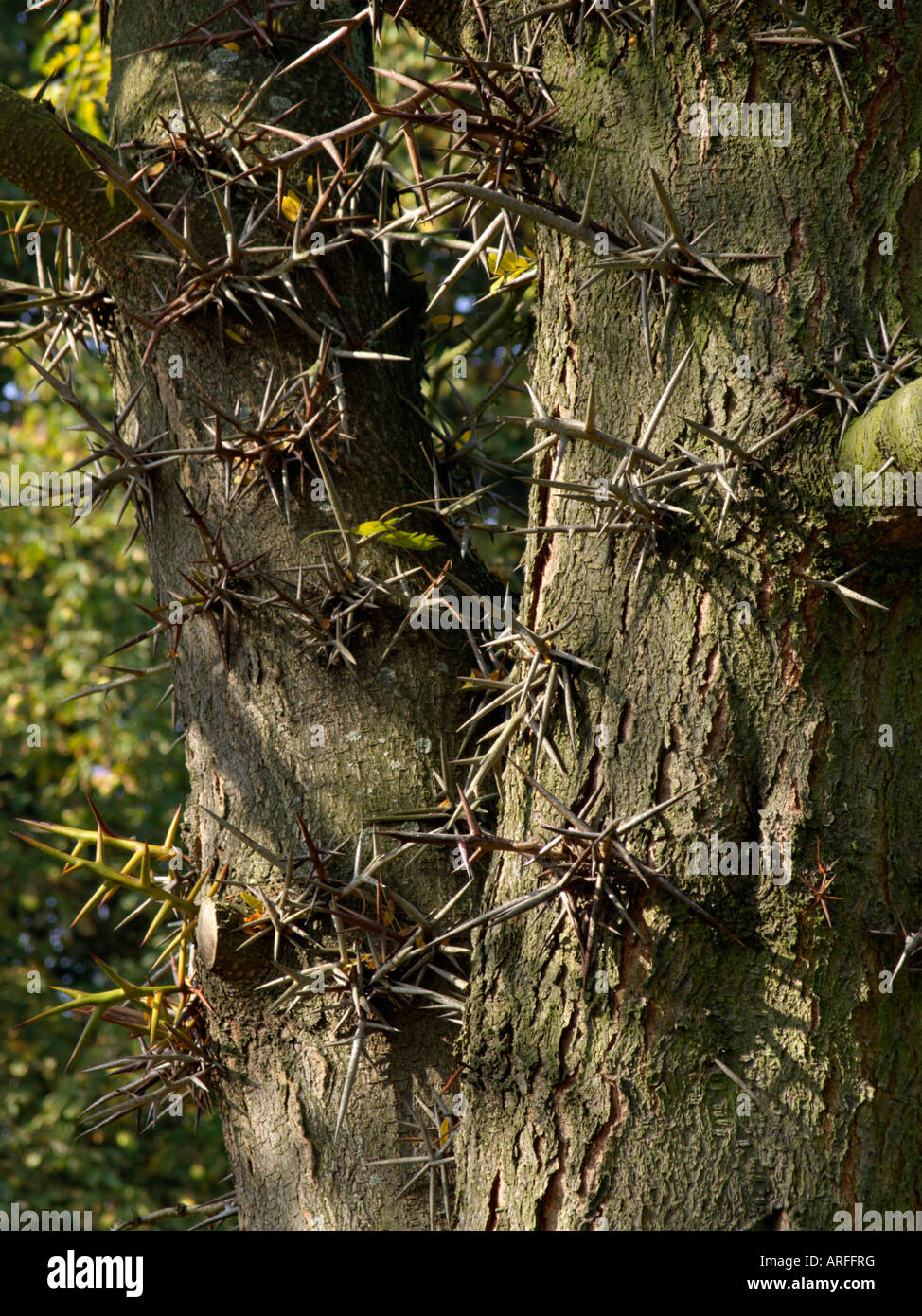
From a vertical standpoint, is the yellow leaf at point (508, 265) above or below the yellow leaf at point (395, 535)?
above

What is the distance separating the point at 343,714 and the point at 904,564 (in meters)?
0.93

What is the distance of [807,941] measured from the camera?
1.39m

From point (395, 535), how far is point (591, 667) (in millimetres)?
513

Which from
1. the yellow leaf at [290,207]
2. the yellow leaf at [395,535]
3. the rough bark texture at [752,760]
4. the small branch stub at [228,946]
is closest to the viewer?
the rough bark texture at [752,760]

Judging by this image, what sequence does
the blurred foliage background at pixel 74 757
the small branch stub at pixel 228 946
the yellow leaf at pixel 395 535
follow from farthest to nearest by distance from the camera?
the blurred foliage background at pixel 74 757, the yellow leaf at pixel 395 535, the small branch stub at pixel 228 946

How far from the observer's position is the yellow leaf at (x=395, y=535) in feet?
6.08

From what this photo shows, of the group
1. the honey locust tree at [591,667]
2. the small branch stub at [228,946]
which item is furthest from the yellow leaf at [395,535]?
the small branch stub at [228,946]

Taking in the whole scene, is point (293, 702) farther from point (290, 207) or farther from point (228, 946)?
point (290, 207)

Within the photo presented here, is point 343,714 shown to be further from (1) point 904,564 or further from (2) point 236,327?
(1) point 904,564

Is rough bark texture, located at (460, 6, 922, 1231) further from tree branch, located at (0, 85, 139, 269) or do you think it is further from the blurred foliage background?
the blurred foliage background

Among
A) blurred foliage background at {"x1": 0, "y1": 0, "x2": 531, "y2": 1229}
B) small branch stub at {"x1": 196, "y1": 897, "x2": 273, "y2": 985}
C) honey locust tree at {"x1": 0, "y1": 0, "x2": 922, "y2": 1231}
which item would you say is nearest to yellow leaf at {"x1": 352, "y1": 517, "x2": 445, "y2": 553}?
honey locust tree at {"x1": 0, "y1": 0, "x2": 922, "y2": 1231}

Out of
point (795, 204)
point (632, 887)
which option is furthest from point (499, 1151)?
point (795, 204)

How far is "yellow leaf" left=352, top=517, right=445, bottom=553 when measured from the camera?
1854 millimetres

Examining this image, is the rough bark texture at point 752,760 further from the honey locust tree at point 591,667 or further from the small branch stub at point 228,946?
the small branch stub at point 228,946
